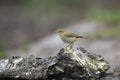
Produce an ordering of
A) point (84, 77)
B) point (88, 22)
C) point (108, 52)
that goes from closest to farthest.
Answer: point (84, 77) → point (108, 52) → point (88, 22)

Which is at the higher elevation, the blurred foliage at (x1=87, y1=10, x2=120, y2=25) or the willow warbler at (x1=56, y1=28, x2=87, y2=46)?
the blurred foliage at (x1=87, y1=10, x2=120, y2=25)

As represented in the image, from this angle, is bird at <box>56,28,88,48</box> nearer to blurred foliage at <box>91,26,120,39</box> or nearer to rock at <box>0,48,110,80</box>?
rock at <box>0,48,110,80</box>

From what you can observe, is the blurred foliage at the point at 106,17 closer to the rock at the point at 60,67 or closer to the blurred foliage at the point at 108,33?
the blurred foliage at the point at 108,33

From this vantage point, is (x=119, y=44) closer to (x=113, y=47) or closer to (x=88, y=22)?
(x=113, y=47)

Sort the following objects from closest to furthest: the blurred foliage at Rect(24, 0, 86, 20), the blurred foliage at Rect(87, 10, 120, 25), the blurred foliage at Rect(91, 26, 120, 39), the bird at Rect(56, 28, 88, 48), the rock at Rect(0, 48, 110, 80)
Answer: the rock at Rect(0, 48, 110, 80) → the bird at Rect(56, 28, 88, 48) → the blurred foliage at Rect(91, 26, 120, 39) → the blurred foliage at Rect(87, 10, 120, 25) → the blurred foliage at Rect(24, 0, 86, 20)

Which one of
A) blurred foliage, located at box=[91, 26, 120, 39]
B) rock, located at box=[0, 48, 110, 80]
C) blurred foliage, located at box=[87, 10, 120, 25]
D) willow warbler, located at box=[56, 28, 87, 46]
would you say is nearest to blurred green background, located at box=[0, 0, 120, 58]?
blurred foliage, located at box=[87, 10, 120, 25]

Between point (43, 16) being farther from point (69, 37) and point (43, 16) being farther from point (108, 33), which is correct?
point (69, 37)

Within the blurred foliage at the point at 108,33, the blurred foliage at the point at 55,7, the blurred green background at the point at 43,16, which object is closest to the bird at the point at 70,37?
the blurred foliage at the point at 108,33

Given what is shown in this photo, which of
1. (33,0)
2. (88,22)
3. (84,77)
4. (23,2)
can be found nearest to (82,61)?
(84,77)

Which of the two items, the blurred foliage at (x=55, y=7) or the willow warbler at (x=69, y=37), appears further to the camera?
the blurred foliage at (x=55, y=7)
